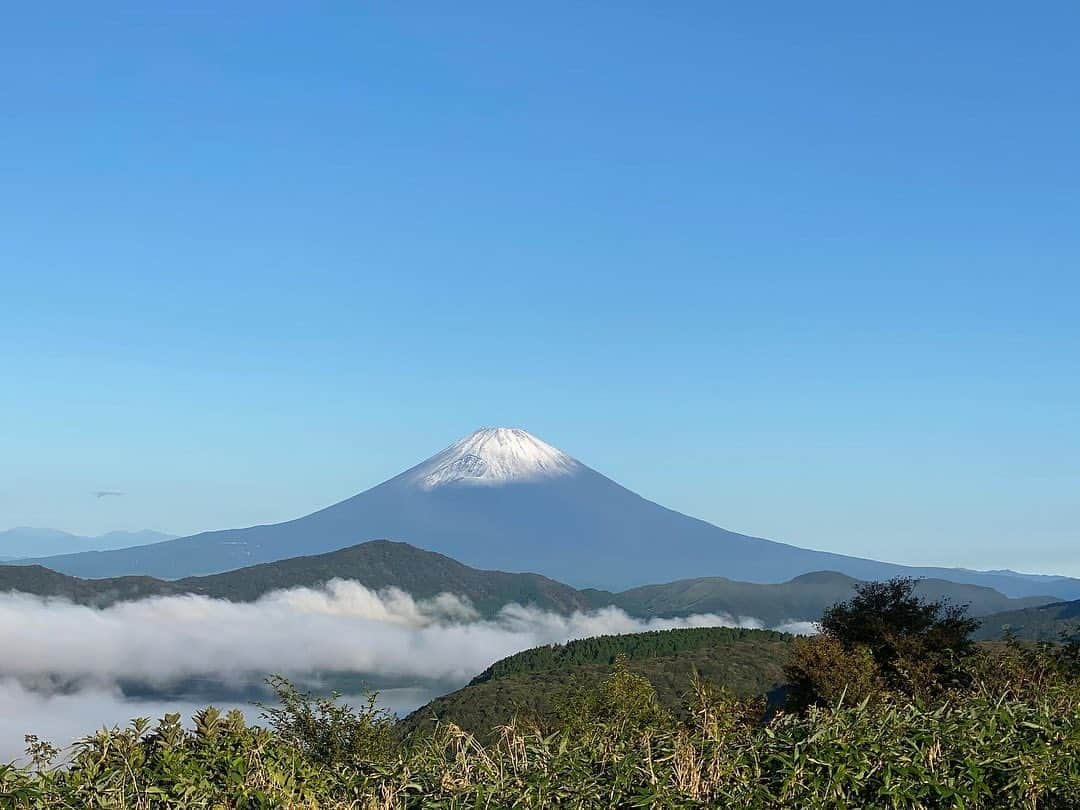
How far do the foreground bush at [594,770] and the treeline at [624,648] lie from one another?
12307cm

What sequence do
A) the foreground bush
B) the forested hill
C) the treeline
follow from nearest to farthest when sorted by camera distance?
1. the foreground bush
2. the forested hill
3. the treeline

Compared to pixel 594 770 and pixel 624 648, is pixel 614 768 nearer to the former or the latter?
pixel 594 770

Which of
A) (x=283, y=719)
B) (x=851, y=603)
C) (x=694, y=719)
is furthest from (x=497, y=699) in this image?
(x=694, y=719)

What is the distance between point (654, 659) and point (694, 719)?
118 meters

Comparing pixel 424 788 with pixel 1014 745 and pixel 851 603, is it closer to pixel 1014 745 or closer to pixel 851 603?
pixel 1014 745

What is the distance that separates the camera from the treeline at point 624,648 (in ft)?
433

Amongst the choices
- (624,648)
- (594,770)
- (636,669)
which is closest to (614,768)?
(594,770)

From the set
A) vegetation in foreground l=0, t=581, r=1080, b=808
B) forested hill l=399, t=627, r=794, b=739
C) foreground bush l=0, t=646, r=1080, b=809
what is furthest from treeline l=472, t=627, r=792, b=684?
foreground bush l=0, t=646, r=1080, b=809

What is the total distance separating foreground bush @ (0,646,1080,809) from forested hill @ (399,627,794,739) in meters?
88.7

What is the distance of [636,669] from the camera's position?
10969 cm

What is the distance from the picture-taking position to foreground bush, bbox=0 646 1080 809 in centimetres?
578

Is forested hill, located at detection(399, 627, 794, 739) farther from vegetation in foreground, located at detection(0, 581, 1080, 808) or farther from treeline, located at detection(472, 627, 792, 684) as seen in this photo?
vegetation in foreground, located at detection(0, 581, 1080, 808)

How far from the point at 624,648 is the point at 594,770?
465 feet

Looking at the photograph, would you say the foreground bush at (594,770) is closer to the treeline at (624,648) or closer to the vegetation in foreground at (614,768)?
the vegetation in foreground at (614,768)
